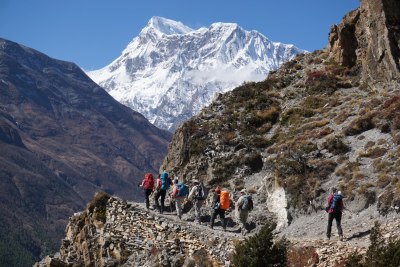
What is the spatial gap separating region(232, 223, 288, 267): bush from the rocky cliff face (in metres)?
22.7

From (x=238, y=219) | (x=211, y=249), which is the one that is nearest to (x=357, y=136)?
(x=238, y=219)

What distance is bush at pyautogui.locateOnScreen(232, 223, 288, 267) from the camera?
20.4 m

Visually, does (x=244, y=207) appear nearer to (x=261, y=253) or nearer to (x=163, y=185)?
(x=163, y=185)

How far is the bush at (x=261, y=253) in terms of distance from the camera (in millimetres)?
20359

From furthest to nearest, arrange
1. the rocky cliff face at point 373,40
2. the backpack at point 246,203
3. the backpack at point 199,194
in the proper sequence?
1. the rocky cliff face at point 373,40
2. the backpack at point 199,194
3. the backpack at point 246,203

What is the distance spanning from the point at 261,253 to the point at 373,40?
26565 millimetres

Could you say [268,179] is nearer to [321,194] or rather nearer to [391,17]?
[321,194]

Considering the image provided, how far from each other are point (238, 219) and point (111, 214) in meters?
7.99

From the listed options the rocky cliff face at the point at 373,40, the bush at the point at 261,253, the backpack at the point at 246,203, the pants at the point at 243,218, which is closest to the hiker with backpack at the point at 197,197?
the pants at the point at 243,218

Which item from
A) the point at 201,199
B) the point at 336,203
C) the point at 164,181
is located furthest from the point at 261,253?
the point at 164,181

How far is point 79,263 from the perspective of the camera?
32594mm

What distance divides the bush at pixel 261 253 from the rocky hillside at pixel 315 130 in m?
6.41

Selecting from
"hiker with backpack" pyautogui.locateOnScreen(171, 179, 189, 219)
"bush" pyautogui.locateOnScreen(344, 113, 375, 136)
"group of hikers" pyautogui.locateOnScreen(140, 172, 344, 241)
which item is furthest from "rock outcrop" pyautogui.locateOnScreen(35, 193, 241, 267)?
A: "bush" pyautogui.locateOnScreen(344, 113, 375, 136)

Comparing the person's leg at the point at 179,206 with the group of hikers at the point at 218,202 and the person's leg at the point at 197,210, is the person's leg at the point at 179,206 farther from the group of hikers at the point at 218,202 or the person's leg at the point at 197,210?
the person's leg at the point at 197,210
